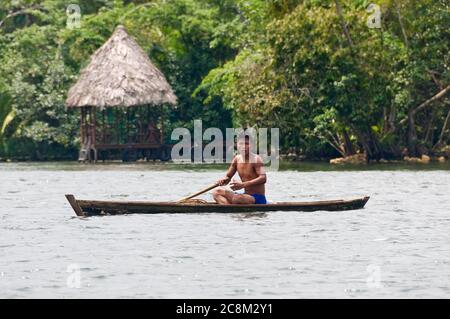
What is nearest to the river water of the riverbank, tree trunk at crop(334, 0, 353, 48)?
the riverbank

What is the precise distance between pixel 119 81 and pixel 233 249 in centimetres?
2419

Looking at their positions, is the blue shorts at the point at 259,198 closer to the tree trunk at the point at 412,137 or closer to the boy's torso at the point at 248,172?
the boy's torso at the point at 248,172

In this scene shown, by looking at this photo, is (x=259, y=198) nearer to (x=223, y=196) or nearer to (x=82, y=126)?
(x=223, y=196)

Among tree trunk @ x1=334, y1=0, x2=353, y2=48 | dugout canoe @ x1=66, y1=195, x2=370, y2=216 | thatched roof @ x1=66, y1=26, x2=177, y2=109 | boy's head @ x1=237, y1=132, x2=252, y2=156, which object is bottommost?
dugout canoe @ x1=66, y1=195, x2=370, y2=216

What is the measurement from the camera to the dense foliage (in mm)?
36562

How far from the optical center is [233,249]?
17.2 meters

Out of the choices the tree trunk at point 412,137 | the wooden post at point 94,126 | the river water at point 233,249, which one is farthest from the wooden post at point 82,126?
the river water at point 233,249

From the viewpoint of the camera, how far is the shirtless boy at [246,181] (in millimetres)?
20625

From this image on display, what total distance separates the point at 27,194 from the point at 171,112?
665 inches

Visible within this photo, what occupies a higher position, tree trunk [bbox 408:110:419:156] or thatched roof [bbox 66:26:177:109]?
thatched roof [bbox 66:26:177:109]

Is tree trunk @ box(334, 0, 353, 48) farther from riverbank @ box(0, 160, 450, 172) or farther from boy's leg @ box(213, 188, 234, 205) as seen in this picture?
boy's leg @ box(213, 188, 234, 205)

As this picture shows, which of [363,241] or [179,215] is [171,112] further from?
[363,241]

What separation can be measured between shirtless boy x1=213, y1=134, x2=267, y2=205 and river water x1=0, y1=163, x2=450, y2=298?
1.21ft

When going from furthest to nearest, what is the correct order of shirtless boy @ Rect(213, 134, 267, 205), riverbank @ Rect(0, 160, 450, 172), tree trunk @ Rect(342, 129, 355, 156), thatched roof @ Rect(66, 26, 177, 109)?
thatched roof @ Rect(66, 26, 177, 109) → tree trunk @ Rect(342, 129, 355, 156) → riverbank @ Rect(0, 160, 450, 172) → shirtless boy @ Rect(213, 134, 267, 205)
